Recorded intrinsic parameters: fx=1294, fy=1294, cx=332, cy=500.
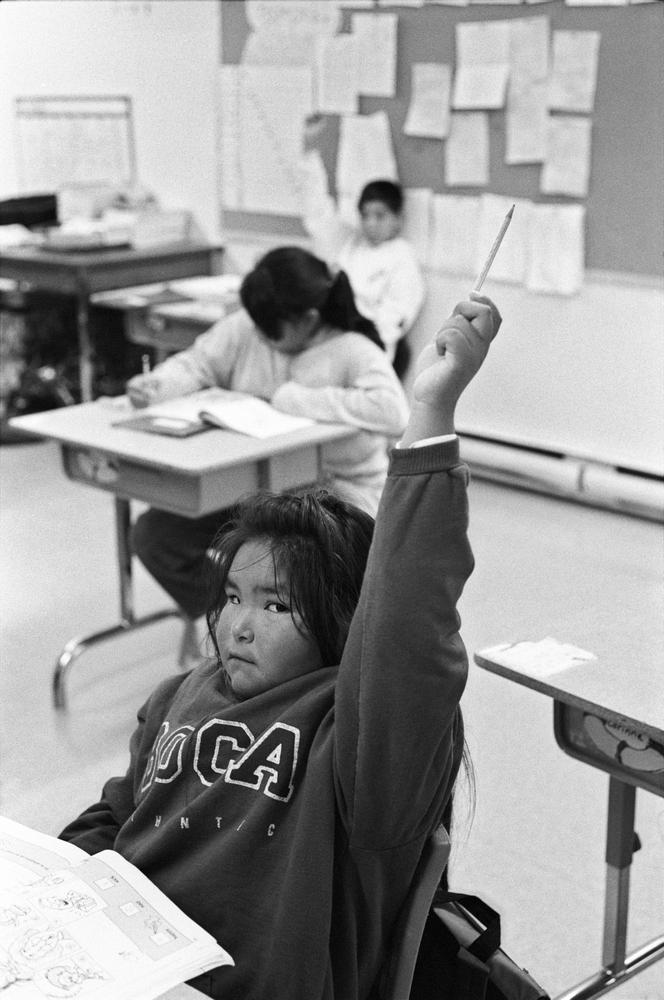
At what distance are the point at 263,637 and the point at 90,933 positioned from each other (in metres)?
0.28

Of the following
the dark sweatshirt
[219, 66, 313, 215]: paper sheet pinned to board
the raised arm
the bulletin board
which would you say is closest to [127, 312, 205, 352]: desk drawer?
[219, 66, 313, 215]: paper sheet pinned to board

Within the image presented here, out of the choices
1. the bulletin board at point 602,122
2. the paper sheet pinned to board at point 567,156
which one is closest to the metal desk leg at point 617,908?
the bulletin board at point 602,122

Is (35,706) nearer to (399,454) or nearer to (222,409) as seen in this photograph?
(222,409)

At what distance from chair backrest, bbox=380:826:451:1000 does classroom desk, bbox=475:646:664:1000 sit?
13.8 inches

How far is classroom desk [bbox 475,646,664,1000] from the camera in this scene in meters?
1.39

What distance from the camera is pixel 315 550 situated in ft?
3.76

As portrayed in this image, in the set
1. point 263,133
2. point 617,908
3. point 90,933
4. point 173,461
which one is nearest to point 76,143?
point 263,133

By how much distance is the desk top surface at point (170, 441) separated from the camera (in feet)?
8.34

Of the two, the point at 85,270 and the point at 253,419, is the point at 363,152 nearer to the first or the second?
the point at 85,270

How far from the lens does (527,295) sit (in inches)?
159

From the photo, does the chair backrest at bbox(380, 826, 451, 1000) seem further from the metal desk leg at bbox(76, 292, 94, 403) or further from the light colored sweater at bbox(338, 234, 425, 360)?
the metal desk leg at bbox(76, 292, 94, 403)

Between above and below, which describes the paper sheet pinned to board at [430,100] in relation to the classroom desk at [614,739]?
above

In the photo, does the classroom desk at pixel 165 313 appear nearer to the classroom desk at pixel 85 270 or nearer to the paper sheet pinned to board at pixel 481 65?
the classroom desk at pixel 85 270

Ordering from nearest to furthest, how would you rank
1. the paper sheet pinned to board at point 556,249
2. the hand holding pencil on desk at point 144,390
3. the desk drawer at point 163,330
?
the hand holding pencil on desk at point 144,390, the paper sheet pinned to board at point 556,249, the desk drawer at point 163,330
